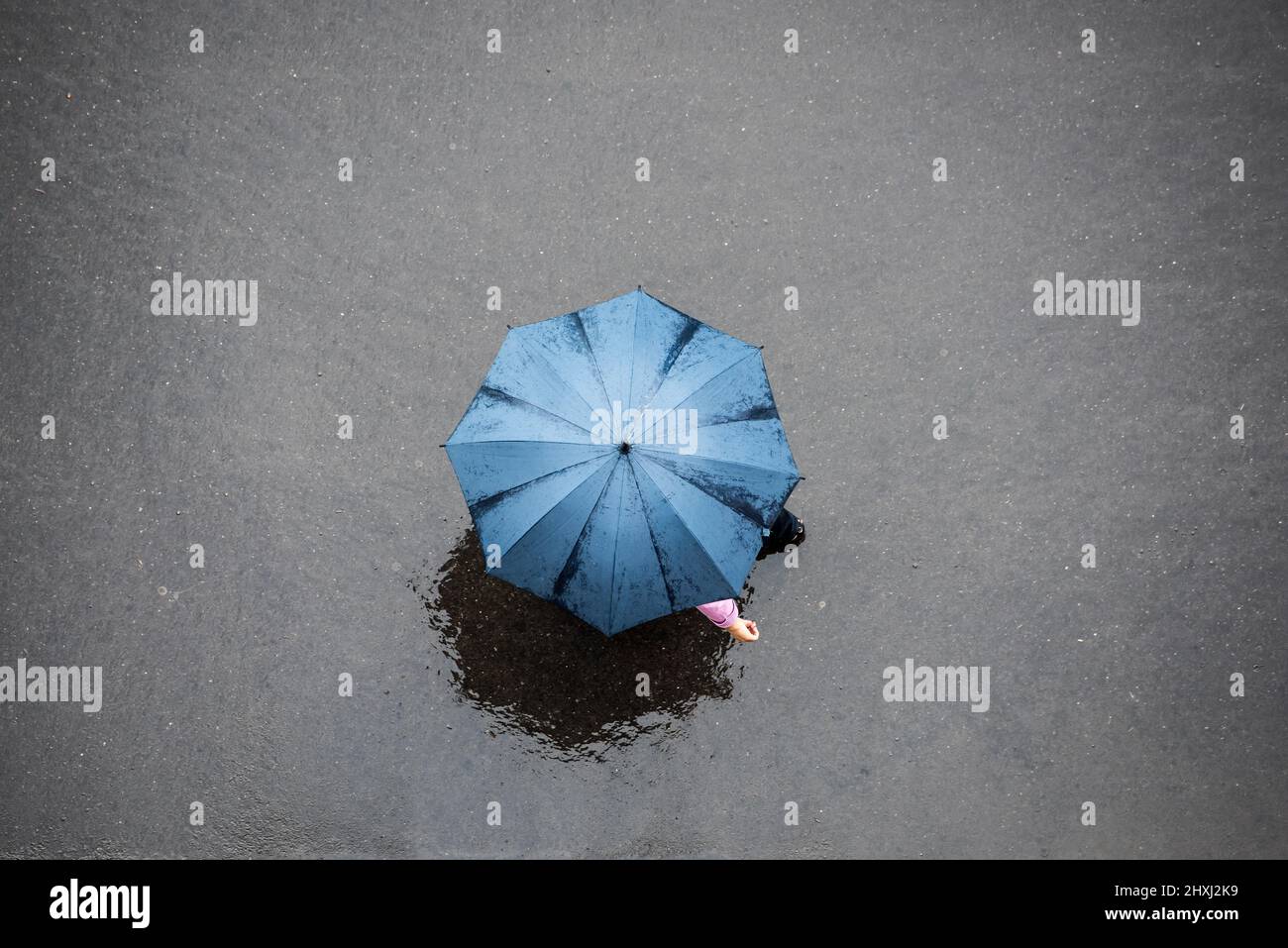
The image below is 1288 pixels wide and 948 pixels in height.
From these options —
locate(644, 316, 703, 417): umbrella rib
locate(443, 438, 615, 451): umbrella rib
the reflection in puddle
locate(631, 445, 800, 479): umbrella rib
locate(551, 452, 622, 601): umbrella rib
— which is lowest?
the reflection in puddle

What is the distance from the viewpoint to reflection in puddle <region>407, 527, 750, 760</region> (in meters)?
5.69

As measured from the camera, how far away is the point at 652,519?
446 centimetres

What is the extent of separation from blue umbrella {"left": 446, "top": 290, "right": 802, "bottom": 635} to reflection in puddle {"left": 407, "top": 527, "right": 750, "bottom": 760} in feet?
3.35

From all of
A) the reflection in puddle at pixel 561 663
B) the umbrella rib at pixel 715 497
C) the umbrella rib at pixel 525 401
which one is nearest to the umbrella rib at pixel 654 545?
the umbrella rib at pixel 715 497

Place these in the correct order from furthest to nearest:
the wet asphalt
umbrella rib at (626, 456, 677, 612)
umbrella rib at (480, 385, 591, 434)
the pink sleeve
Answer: the wet asphalt → the pink sleeve → umbrella rib at (480, 385, 591, 434) → umbrella rib at (626, 456, 677, 612)

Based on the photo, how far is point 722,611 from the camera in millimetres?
5070

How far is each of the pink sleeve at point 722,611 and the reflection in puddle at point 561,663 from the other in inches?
24.3

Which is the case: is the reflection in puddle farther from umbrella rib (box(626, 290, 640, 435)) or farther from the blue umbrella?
umbrella rib (box(626, 290, 640, 435))

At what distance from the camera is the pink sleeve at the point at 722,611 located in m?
5.05

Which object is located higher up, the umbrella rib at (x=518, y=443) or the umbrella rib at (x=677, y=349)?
the umbrella rib at (x=677, y=349)

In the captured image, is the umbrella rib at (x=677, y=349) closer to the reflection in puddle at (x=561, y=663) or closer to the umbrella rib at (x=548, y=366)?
the umbrella rib at (x=548, y=366)

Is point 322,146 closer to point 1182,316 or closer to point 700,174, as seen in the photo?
point 700,174

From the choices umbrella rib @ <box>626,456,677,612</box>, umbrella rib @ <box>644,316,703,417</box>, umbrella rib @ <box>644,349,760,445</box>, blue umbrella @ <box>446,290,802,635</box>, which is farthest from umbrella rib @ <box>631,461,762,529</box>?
umbrella rib @ <box>644,316,703,417</box>

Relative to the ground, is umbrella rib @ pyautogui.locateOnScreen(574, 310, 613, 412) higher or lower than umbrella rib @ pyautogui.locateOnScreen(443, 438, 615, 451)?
higher
